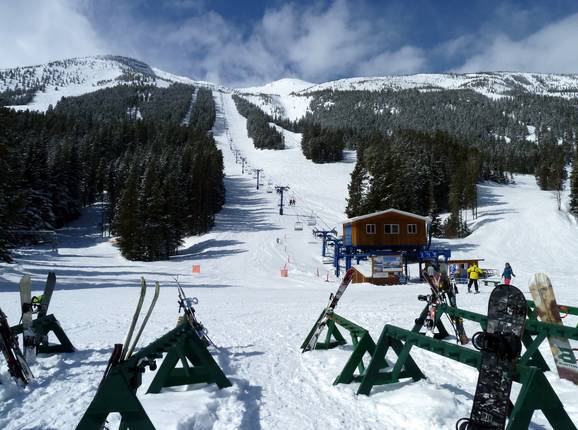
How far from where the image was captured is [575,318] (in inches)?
454

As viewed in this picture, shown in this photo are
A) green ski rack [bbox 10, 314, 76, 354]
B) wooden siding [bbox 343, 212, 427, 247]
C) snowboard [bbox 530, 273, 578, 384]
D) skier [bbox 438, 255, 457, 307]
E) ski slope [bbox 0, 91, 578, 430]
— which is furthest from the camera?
Answer: wooden siding [bbox 343, 212, 427, 247]

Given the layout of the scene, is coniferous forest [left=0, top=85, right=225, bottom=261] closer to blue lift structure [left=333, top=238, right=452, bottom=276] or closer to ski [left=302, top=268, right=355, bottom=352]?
blue lift structure [left=333, top=238, right=452, bottom=276]

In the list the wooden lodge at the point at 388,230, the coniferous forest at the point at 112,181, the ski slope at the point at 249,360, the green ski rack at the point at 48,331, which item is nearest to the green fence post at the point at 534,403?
the ski slope at the point at 249,360

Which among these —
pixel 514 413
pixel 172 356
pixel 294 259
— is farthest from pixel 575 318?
pixel 294 259

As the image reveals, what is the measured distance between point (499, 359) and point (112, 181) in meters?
73.8

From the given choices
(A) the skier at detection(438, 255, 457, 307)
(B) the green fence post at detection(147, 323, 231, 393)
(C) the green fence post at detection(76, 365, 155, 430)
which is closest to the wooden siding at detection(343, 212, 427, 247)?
(A) the skier at detection(438, 255, 457, 307)

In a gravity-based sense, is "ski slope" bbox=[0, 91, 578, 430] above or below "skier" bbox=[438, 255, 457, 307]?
below

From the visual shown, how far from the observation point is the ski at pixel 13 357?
5496mm

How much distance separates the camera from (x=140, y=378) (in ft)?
12.0

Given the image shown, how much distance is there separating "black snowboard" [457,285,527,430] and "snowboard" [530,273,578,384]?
3.74 meters

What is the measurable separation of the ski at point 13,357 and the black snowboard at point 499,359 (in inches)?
232

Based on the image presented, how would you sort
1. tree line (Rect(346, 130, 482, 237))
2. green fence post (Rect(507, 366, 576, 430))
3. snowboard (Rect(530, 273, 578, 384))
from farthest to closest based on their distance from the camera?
1. tree line (Rect(346, 130, 482, 237))
2. snowboard (Rect(530, 273, 578, 384))
3. green fence post (Rect(507, 366, 576, 430))

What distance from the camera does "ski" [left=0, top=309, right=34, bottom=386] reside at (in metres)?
5.50

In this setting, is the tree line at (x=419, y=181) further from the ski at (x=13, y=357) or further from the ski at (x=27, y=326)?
the ski at (x=13, y=357)
